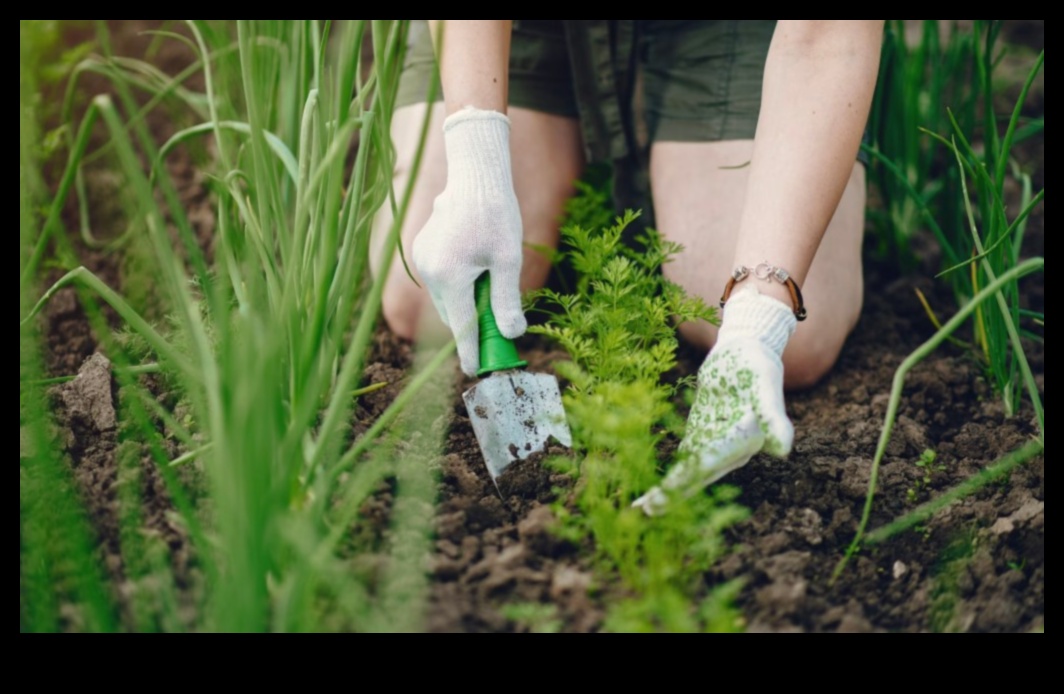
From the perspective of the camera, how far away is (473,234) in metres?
1.49

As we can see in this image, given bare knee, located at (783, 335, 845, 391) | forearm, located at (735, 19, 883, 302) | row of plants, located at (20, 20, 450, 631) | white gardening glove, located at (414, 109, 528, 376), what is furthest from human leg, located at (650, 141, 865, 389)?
row of plants, located at (20, 20, 450, 631)

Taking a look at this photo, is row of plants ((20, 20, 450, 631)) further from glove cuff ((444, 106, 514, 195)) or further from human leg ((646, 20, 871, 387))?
human leg ((646, 20, 871, 387))

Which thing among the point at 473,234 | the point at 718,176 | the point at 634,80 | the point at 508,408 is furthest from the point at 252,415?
the point at 634,80

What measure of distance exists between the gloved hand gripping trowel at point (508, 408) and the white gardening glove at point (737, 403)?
0.76ft

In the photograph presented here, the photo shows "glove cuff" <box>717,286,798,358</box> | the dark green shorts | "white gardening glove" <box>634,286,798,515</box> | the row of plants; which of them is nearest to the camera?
the row of plants

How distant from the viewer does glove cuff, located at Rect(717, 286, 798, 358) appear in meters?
1.34

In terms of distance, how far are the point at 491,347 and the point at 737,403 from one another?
428 mm

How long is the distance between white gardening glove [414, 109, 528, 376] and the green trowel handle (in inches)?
0.6

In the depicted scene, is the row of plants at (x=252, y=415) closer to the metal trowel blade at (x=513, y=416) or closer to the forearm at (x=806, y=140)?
the metal trowel blade at (x=513, y=416)

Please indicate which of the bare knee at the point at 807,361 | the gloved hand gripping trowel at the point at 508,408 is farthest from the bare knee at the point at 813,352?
the gloved hand gripping trowel at the point at 508,408

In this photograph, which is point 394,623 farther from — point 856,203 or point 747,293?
point 856,203

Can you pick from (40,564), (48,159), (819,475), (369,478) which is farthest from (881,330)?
(48,159)

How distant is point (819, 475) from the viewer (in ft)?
4.51
